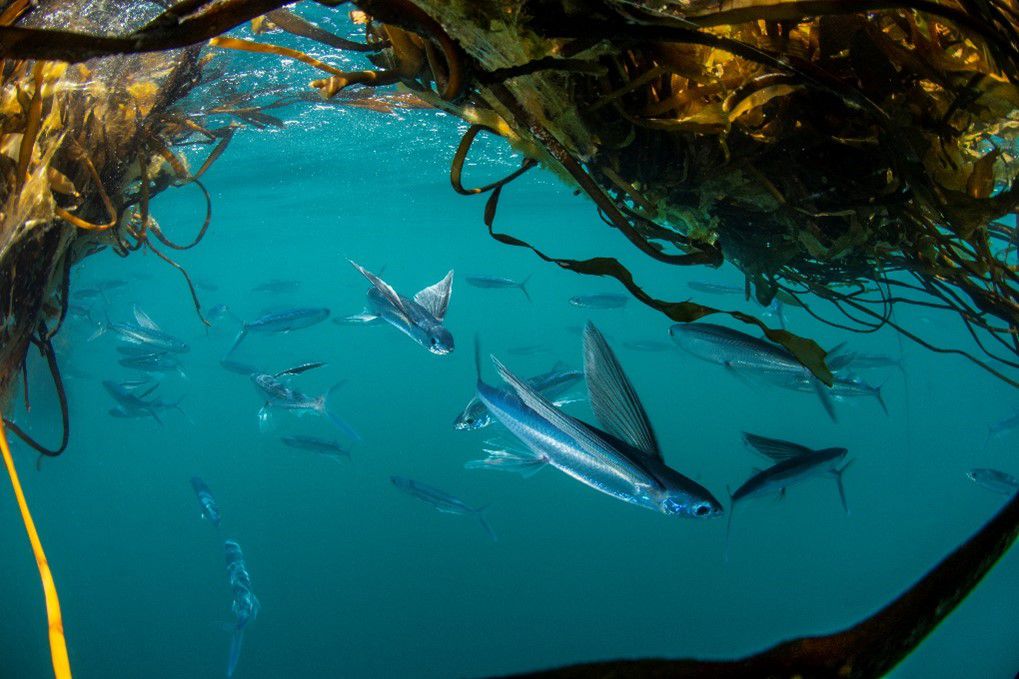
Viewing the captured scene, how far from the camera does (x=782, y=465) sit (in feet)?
12.5

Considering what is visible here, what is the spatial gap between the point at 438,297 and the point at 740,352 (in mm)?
1866

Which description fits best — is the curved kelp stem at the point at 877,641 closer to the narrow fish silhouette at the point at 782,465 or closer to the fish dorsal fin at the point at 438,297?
the fish dorsal fin at the point at 438,297

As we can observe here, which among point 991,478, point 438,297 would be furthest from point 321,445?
point 991,478

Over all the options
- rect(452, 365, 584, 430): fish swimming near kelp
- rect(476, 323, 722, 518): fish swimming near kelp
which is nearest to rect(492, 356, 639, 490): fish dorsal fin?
rect(476, 323, 722, 518): fish swimming near kelp

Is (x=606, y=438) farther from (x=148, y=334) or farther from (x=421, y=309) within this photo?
(x=148, y=334)

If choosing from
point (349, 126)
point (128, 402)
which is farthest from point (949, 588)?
point (349, 126)

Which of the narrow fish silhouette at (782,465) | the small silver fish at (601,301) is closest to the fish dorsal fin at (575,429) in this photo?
the narrow fish silhouette at (782,465)

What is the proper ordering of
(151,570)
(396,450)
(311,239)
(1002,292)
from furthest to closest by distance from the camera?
(311,239) < (396,450) < (151,570) < (1002,292)

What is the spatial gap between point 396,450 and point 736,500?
25694 mm

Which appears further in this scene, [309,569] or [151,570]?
[151,570]

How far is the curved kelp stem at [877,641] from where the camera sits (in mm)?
505

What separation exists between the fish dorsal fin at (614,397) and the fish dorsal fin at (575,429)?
86mm

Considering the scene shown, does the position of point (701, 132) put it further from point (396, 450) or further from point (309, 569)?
point (396, 450)

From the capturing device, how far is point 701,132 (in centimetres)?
164
